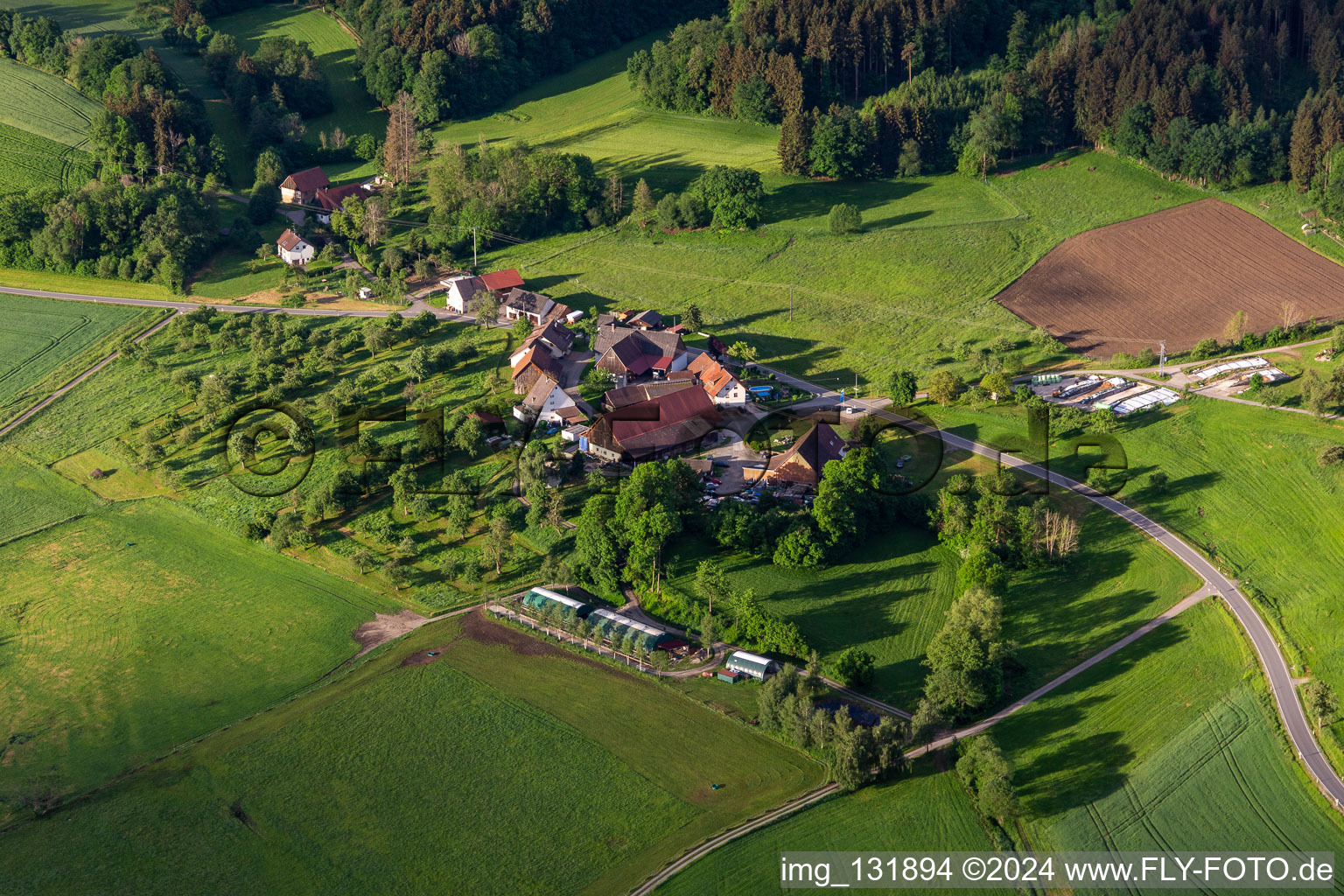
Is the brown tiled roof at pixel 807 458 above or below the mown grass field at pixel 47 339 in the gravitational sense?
below

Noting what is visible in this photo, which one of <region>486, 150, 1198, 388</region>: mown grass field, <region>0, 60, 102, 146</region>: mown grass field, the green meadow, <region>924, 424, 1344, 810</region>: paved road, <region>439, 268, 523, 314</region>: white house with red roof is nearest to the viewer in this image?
<region>924, 424, 1344, 810</region>: paved road

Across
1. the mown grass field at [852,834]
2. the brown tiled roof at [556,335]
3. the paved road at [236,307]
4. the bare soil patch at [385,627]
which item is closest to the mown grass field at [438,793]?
the mown grass field at [852,834]

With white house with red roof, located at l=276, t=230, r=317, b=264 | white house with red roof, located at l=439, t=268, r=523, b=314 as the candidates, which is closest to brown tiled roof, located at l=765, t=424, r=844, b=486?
white house with red roof, located at l=439, t=268, r=523, b=314

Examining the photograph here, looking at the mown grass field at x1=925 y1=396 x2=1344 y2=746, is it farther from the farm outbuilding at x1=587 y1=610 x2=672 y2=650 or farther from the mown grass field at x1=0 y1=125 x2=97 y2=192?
the mown grass field at x1=0 y1=125 x2=97 y2=192

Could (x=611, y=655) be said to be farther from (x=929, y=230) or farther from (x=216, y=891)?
(x=929, y=230)

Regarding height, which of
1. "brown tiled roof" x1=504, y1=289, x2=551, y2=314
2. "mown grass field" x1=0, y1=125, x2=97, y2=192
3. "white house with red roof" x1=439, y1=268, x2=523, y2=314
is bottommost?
"brown tiled roof" x1=504, y1=289, x2=551, y2=314

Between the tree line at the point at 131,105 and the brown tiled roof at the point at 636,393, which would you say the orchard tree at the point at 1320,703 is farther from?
the tree line at the point at 131,105

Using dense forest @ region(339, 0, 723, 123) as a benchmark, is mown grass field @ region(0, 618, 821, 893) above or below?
below
